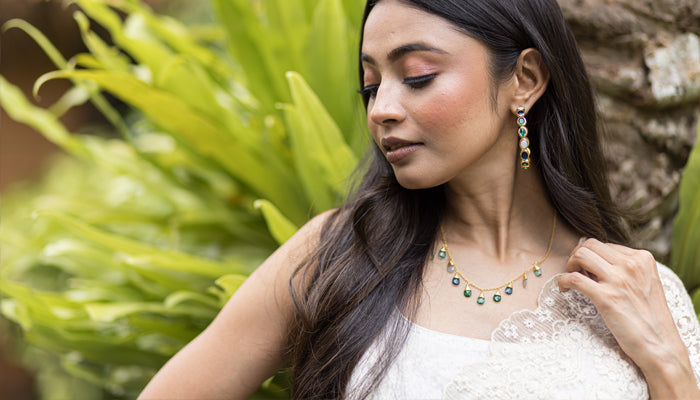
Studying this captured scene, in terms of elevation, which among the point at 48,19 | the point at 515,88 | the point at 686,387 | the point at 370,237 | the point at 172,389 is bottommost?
the point at 686,387

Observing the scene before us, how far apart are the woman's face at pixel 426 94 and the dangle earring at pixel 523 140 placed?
7 cm

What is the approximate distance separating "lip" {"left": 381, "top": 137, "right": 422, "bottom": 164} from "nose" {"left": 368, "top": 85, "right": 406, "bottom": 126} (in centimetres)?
3

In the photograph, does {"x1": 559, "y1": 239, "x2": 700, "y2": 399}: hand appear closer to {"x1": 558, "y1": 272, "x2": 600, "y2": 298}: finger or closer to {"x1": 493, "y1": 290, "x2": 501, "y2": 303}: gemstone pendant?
{"x1": 558, "y1": 272, "x2": 600, "y2": 298}: finger

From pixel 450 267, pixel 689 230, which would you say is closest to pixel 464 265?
pixel 450 267

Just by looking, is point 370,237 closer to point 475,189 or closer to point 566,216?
point 475,189

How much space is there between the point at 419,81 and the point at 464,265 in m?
0.40

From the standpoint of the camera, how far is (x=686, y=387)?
1.19 metres

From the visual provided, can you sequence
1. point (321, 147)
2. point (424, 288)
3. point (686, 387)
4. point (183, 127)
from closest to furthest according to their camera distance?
point (686, 387) < point (424, 288) < point (321, 147) < point (183, 127)

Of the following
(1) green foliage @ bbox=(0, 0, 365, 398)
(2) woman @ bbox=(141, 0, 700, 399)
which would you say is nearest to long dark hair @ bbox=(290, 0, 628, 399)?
(2) woman @ bbox=(141, 0, 700, 399)

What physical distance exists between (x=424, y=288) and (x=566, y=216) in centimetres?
37

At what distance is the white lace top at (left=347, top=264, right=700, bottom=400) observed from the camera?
1157 mm

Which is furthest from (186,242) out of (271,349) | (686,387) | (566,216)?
(686,387)

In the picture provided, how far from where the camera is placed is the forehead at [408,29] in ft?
3.81

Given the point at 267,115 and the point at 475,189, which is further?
the point at 267,115
